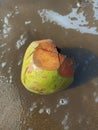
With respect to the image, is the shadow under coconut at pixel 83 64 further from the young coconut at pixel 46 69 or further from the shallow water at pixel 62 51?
the young coconut at pixel 46 69

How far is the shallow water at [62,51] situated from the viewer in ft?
8.57

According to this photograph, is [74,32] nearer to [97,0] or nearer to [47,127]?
[97,0]

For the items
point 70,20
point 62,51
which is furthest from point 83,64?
point 70,20

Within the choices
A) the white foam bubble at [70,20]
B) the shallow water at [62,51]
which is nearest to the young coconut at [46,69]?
the shallow water at [62,51]

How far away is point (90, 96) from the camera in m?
2.70

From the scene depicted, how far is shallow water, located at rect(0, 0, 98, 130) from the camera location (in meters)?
2.61

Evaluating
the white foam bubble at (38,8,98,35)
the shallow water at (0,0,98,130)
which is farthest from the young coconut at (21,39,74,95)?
the white foam bubble at (38,8,98,35)

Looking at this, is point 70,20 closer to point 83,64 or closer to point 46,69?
point 83,64

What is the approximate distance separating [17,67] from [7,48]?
0.20 m

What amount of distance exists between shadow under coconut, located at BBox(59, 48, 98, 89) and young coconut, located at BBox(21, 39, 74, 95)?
0.60 ft

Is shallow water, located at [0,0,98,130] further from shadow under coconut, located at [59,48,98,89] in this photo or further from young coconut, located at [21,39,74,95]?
young coconut, located at [21,39,74,95]

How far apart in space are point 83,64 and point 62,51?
193mm

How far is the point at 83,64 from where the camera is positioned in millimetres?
2834

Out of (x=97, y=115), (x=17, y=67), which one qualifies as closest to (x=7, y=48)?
(x=17, y=67)
